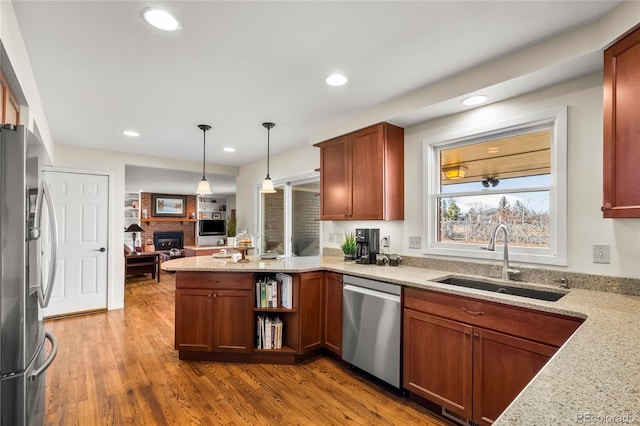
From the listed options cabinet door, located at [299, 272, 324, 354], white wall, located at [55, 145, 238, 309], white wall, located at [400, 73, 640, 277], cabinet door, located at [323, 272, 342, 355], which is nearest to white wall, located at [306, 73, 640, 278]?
white wall, located at [400, 73, 640, 277]

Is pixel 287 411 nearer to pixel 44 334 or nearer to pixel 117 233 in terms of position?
pixel 44 334

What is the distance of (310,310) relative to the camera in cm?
292

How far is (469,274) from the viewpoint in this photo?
8.29 ft

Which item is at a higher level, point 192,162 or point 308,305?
point 192,162

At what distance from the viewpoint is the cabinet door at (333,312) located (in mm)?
2820

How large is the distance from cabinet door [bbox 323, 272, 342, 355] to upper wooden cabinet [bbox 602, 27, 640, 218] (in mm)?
1891

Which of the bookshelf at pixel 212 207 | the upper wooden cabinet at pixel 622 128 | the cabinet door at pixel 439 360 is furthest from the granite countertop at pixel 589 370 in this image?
the bookshelf at pixel 212 207

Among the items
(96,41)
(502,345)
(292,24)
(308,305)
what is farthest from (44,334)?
(502,345)

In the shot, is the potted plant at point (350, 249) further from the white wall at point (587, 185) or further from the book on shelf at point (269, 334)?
the white wall at point (587, 185)

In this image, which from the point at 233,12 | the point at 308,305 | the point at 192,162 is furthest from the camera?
the point at 192,162

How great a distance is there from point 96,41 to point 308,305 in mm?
2418

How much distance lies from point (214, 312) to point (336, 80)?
2.23 meters

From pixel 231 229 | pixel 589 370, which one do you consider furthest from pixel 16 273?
pixel 231 229

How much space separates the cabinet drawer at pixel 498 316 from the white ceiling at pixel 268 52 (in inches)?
56.5
